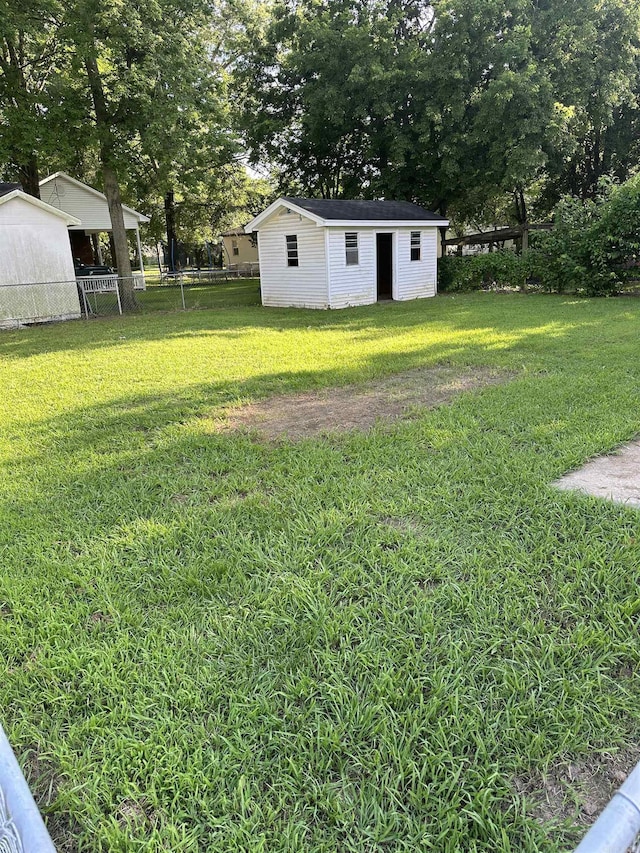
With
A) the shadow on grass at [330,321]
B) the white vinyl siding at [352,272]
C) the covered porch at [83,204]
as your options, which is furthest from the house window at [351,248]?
the covered porch at [83,204]

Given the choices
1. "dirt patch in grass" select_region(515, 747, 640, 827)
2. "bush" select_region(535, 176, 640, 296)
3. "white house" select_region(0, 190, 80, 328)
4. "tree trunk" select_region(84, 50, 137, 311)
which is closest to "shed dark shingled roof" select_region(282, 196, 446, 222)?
"bush" select_region(535, 176, 640, 296)

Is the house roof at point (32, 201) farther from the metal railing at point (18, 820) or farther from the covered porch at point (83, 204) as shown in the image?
the metal railing at point (18, 820)

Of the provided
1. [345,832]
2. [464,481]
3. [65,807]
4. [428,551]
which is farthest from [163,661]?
[464,481]

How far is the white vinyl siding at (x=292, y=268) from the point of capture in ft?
48.0

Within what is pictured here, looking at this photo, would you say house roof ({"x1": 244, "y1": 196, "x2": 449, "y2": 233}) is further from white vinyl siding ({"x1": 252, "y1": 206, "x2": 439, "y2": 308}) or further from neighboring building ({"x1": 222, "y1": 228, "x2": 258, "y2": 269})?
neighboring building ({"x1": 222, "y1": 228, "x2": 258, "y2": 269})

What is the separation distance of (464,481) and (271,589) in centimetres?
158

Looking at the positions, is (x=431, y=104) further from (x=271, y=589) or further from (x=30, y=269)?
(x=271, y=589)

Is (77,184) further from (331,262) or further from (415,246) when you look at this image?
(415,246)

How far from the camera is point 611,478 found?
3.42m

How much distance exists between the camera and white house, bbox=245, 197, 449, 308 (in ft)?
47.5

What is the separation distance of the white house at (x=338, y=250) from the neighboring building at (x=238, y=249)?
76.8 ft

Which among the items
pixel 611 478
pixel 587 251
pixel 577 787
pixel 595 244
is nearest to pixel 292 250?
pixel 587 251

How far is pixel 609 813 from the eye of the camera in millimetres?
779

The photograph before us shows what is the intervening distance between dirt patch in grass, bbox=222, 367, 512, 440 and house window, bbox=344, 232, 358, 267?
9.25 metres
